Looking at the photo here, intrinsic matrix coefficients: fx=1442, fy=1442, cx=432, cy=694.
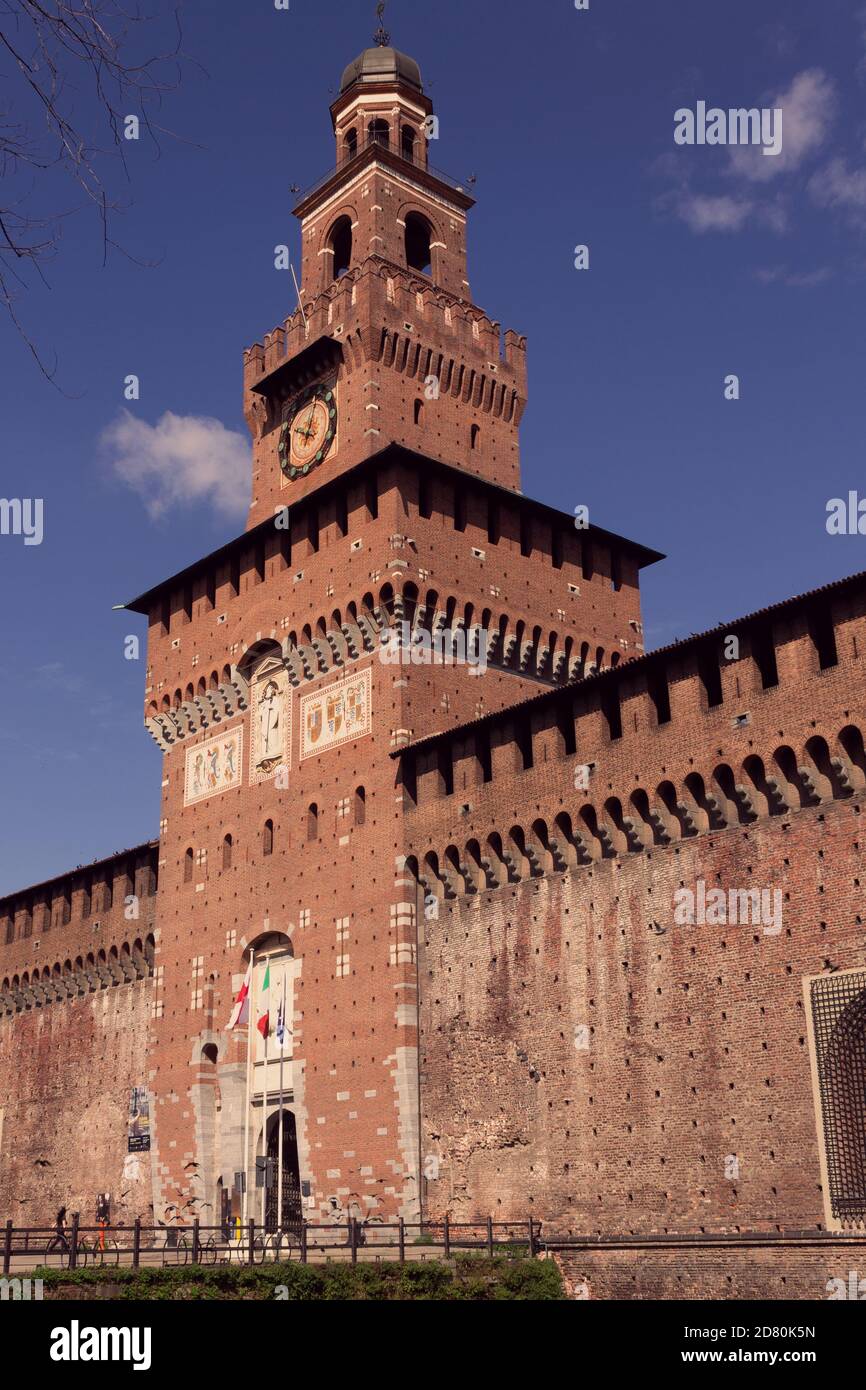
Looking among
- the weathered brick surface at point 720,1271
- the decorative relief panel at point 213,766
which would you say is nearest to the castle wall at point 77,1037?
the decorative relief panel at point 213,766

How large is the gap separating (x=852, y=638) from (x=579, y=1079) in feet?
30.2

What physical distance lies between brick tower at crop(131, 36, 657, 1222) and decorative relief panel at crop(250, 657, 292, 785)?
0.26ft

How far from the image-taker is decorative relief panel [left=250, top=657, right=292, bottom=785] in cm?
3494

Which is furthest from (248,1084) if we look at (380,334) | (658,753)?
(380,334)

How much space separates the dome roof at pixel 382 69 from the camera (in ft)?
138

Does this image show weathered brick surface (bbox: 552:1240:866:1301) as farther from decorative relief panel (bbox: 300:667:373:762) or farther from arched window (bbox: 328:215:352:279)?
arched window (bbox: 328:215:352:279)

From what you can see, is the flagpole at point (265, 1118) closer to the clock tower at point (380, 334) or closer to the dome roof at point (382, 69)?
the clock tower at point (380, 334)

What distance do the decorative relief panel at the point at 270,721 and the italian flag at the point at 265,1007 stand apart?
4821 mm

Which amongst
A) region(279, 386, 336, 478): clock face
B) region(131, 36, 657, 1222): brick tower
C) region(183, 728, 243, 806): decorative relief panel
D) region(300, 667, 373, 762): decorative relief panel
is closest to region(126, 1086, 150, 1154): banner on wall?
region(131, 36, 657, 1222): brick tower

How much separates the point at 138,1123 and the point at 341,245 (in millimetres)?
24885

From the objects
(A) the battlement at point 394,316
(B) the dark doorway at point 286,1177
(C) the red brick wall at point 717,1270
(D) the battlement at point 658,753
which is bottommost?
(C) the red brick wall at point 717,1270

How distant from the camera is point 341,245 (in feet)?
136

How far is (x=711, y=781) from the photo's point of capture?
24484mm
